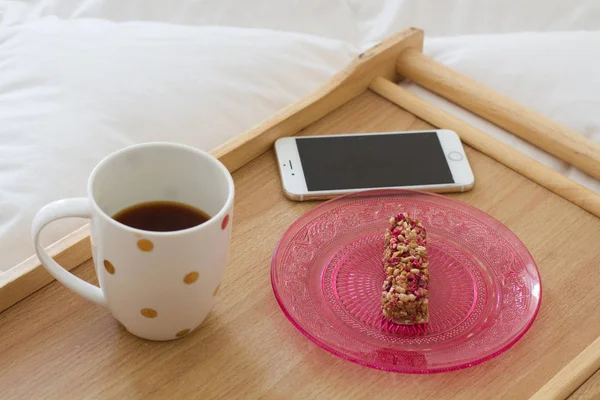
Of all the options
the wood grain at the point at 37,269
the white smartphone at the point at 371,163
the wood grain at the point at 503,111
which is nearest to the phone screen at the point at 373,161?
the white smartphone at the point at 371,163

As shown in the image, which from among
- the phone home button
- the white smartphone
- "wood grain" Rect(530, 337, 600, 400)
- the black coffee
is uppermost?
the black coffee

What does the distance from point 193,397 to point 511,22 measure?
34.6 inches

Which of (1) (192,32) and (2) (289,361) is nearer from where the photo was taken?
(2) (289,361)

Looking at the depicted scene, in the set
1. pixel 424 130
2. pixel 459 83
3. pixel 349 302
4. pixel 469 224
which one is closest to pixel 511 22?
pixel 459 83

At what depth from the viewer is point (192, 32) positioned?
1.06 m

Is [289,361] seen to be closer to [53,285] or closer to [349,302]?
[349,302]

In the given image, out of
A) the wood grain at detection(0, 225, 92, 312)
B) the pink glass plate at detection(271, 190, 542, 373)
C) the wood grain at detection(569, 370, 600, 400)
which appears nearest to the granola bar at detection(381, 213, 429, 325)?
the pink glass plate at detection(271, 190, 542, 373)

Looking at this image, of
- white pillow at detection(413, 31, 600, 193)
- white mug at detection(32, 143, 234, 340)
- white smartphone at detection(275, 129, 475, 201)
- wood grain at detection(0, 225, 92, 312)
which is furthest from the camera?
white pillow at detection(413, 31, 600, 193)

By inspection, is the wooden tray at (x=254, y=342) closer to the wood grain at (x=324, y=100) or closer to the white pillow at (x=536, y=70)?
the wood grain at (x=324, y=100)

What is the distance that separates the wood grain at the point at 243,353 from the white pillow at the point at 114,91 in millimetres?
140

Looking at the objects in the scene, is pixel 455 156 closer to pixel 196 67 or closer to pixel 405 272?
pixel 405 272

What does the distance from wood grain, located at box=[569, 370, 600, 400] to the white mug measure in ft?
0.98

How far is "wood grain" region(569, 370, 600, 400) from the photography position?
623mm

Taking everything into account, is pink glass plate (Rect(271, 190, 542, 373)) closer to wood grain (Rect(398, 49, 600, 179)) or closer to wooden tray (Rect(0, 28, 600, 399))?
wooden tray (Rect(0, 28, 600, 399))
